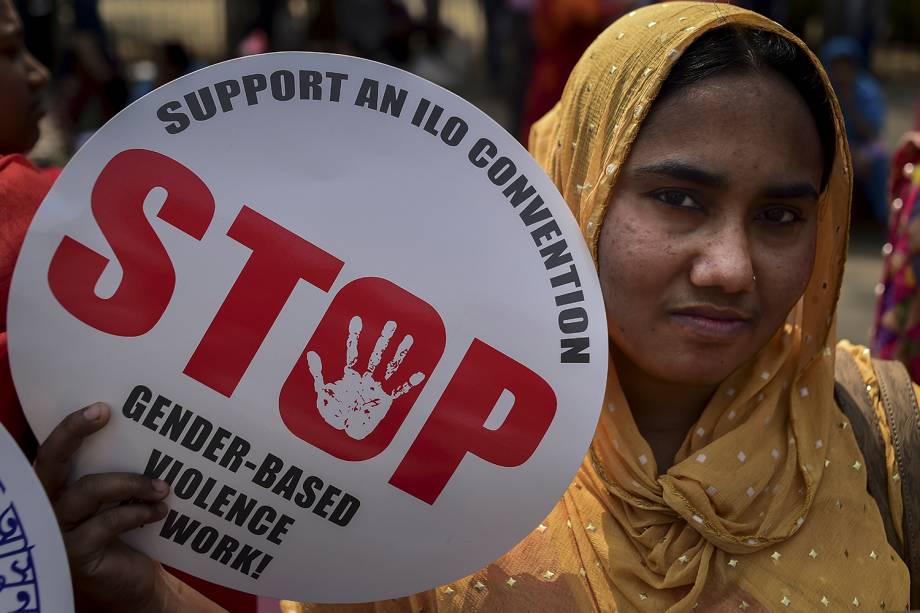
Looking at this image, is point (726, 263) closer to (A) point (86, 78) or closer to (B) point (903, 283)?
(B) point (903, 283)

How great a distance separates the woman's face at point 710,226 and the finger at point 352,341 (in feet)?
1.33

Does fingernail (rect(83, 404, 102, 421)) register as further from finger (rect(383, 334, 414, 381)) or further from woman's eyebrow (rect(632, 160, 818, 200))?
woman's eyebrow (rect(632, 160, 818, 200))

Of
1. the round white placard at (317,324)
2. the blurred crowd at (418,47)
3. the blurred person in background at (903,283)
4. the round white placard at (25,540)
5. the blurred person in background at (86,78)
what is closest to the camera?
the round white placard at (25,540)

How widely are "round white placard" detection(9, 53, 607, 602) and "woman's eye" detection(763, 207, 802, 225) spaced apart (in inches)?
12.5

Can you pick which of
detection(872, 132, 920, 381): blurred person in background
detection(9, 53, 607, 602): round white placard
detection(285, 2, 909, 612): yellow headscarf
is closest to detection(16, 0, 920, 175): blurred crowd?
detection(872, 132, 920, 381): blurred person in background

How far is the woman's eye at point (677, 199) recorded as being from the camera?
64.8 inches

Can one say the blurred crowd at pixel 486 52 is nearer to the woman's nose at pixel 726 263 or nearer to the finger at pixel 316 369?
the woman's nose at pixel 726 263

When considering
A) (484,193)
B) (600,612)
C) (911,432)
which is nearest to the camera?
(484,193)

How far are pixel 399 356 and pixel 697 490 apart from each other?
534 mm

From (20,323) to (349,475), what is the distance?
1.47 feet

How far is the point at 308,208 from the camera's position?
4.79 ft

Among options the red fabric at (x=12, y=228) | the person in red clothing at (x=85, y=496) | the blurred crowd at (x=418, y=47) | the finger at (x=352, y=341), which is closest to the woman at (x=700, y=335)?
the person in red clothing at (x=85, y=496)

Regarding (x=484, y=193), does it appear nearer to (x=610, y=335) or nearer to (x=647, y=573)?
(x=610, y=335)

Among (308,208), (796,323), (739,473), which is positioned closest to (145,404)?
(308,208)
